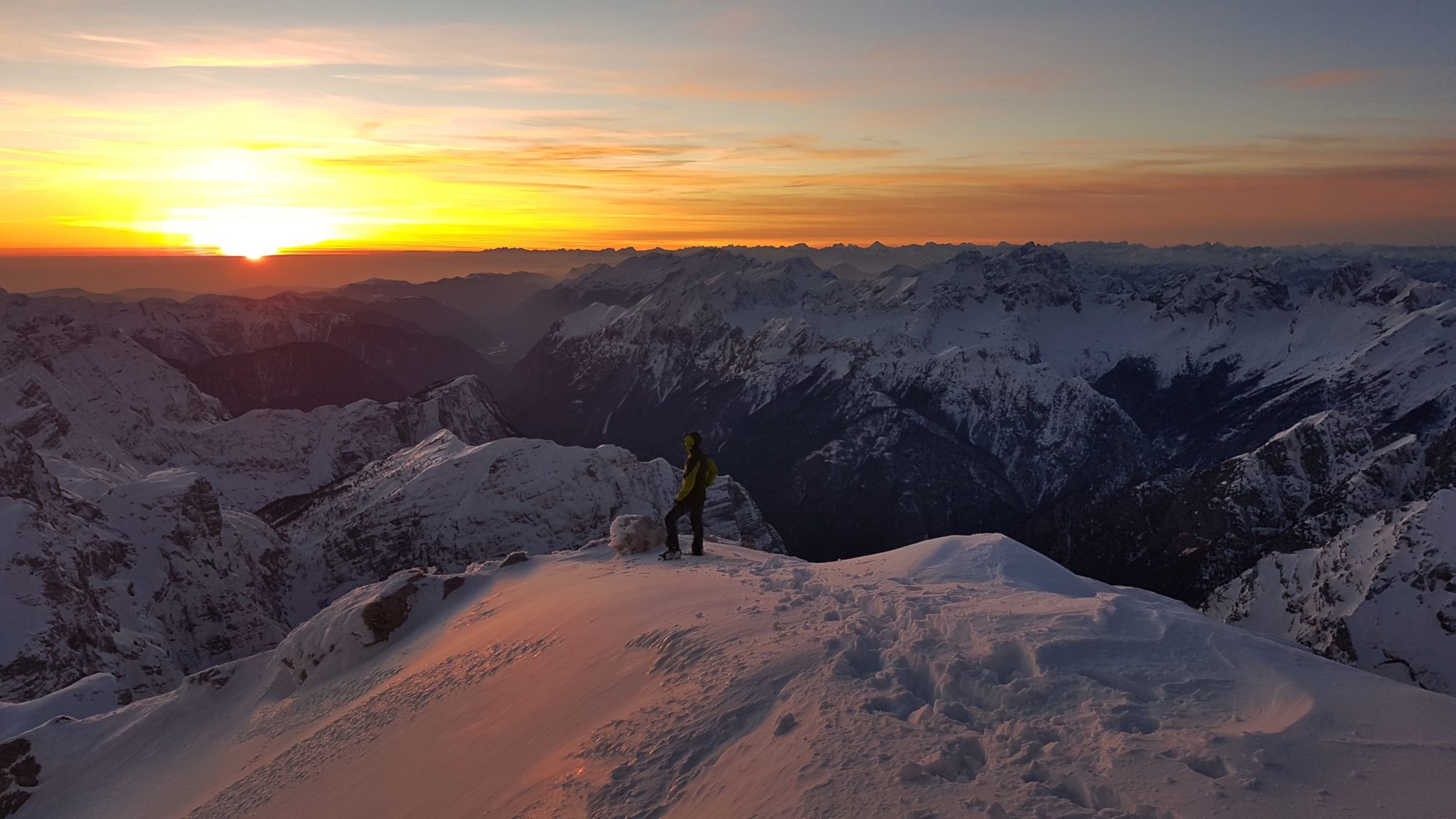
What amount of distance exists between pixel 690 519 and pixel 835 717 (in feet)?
43.5

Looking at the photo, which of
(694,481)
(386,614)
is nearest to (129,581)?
(386,614)

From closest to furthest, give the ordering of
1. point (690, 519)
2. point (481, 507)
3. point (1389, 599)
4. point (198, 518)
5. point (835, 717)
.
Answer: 1. point (835, 717)
2. point (690, 519)
3. point (198, 518)
4. point (1389, 599)
5. point (481, 507)

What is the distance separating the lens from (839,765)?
809cm

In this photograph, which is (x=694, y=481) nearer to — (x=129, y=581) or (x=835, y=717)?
(x=835, y=717)

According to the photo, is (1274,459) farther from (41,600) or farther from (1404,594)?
(41,600)

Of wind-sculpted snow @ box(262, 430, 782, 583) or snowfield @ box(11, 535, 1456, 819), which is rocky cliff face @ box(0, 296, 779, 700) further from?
snowfield @ box(11, 535, 1456, 819)

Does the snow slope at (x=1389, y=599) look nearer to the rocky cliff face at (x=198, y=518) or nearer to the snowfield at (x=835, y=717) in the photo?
the rocky cliff face at (x=198, y=518)

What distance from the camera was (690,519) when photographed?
72.7 ft

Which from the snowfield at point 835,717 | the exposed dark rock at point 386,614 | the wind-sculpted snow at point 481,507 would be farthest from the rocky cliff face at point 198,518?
the snowfield at point 835,717

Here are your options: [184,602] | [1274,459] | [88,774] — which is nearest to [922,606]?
[88,774]

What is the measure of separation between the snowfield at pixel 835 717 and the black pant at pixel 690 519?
197cm

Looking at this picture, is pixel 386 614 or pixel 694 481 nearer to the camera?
pixel 694 481

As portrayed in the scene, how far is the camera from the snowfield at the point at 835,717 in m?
7.48

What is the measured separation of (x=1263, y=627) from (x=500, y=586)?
5127 inches
